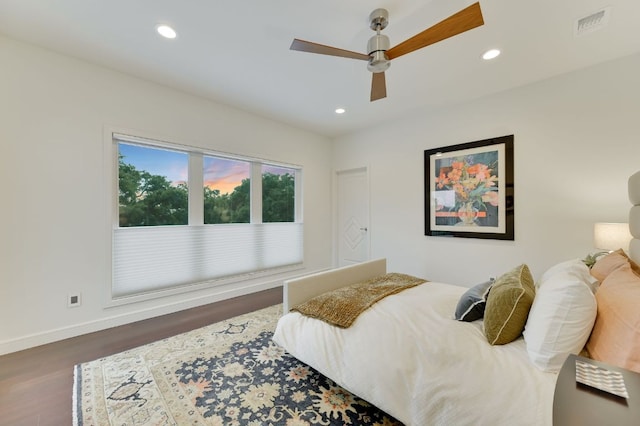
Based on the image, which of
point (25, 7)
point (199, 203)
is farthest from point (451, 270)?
point (25, 7)

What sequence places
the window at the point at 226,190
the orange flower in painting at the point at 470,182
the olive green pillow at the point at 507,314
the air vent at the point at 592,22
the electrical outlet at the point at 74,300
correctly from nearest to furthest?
the olive green pillow at the point at 507,314 → the air vent at the point at 592,22 → the electrical outlet at the point at 74,300 → the orange flower in painting at the point at 470,182 → the window at the point at 226,190

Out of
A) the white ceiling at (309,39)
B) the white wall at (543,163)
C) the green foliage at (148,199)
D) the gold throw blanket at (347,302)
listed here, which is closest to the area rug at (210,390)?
the gold throw blanket at (347,302)

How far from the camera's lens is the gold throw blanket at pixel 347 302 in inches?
70.0

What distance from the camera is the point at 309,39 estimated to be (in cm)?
222

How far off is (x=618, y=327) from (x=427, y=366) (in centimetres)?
79

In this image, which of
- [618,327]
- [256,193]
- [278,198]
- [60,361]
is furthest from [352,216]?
A: [60,361]

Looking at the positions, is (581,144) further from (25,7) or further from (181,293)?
(25,7)

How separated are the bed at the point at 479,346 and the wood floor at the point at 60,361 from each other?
4.93 ft

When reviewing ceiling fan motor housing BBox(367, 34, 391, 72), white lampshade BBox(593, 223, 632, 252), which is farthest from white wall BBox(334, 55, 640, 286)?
ceiling fan motor housing BBox(367, 34, 391, 72)

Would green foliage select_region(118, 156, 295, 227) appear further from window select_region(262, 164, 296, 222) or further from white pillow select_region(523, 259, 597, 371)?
white pillow select_region(523, 259, 597, 371)

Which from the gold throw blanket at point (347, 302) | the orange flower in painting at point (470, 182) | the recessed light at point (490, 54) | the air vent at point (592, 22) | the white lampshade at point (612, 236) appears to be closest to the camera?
the gold throw blanket at point (347, 302)

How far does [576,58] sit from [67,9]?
4508 mm

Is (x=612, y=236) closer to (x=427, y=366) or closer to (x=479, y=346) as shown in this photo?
(x=479, y=346)

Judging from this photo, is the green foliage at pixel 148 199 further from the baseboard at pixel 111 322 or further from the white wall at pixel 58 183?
the baseboard at pixel 111 322
